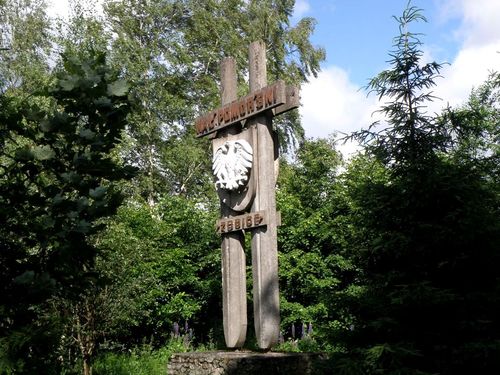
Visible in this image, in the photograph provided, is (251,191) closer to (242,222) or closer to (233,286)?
(242,222)

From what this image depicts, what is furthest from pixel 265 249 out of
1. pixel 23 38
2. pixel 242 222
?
pixel 23 38

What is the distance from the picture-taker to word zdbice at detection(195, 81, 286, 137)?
6.52m

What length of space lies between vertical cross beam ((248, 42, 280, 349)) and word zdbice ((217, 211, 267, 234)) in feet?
0.22

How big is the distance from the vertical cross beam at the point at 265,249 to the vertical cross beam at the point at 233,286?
40cm

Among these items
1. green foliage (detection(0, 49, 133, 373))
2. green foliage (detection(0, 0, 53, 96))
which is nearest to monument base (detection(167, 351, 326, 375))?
green foliage (detection(0, 49, 133, 373))

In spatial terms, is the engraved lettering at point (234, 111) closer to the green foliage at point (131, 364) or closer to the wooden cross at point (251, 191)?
the wooden cross at point (251, 191)

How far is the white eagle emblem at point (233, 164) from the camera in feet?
22.2

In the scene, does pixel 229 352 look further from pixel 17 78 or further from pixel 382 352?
pixel 17 78

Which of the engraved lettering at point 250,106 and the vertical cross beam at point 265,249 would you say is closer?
the vertical cross beam at point 265,249

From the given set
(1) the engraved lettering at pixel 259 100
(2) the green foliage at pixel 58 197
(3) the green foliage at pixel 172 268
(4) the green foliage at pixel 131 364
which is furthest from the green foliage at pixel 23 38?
(2) the green foliage at pixel 58 197

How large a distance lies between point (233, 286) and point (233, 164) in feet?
4.41

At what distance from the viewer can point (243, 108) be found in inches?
274

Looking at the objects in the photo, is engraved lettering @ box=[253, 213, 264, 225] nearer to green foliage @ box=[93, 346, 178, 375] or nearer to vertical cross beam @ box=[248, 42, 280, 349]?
vertical cross beam @ box=[248, 42, 280, 349]

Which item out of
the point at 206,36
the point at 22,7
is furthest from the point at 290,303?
the point at 22,7
